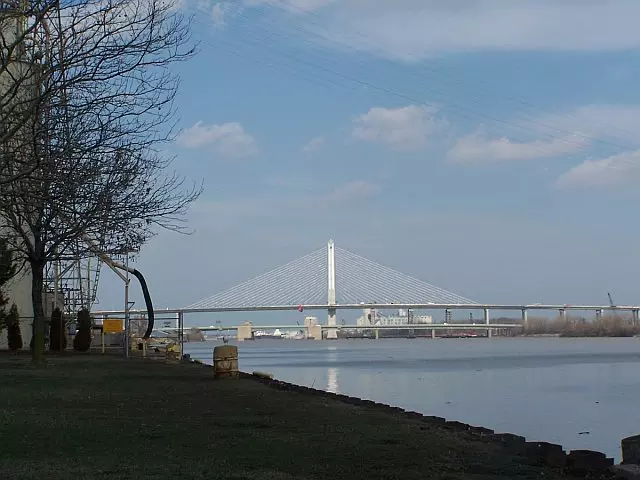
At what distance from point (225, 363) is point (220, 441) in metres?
10.8

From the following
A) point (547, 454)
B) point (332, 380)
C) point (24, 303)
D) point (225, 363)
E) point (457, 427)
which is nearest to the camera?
point (547, 454)

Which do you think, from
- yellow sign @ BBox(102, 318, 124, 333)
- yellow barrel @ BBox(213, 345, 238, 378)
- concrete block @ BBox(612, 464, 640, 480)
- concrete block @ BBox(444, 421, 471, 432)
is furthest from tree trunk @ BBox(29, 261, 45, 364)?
concrete block @ BBox(612, 464, 640, 480)

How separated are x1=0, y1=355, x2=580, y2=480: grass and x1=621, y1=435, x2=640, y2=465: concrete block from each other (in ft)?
2.80

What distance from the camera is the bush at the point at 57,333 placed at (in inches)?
1238

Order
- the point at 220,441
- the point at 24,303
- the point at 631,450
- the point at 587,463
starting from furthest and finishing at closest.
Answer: the point at 24,303, the point at 220,441, the point at 631,450, the point at 587,463

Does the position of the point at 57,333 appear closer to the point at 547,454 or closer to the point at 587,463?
the point at 547,454

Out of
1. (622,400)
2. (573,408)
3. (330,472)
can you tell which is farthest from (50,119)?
(622,400)

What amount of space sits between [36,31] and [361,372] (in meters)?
23.8

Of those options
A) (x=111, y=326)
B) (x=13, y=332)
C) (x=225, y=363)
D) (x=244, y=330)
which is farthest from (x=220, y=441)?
(x=244, y=330)

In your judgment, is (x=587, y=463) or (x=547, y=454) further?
(x=547, y=454)

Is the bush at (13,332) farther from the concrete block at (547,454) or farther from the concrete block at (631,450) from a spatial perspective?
the concrete block at (631,450)

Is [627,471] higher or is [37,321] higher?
[37,321]

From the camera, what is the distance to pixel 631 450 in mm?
8141

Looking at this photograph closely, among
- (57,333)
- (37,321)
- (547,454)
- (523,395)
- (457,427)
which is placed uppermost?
(37,321)
